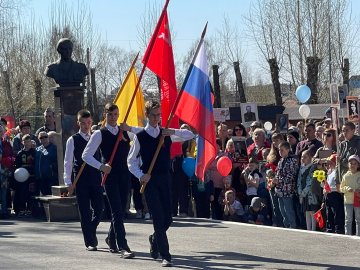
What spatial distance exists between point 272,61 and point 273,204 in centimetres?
2715

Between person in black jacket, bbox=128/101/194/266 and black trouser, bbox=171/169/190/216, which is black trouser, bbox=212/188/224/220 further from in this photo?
person in black jacket, bbox=128/101/194/266

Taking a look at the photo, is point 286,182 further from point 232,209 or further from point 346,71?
point 346,71

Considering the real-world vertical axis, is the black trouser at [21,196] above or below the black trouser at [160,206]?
below

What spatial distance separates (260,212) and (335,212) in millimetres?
2070

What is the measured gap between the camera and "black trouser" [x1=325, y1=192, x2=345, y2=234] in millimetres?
16780

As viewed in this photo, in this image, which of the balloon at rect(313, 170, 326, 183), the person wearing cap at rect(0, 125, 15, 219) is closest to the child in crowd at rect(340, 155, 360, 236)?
the balloon at rect(313, 170, 326, 183)

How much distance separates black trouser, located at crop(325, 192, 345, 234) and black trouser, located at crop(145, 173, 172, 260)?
4.59m

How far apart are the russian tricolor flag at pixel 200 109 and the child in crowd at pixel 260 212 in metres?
4.28

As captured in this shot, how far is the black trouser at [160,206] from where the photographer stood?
1280 centimetres

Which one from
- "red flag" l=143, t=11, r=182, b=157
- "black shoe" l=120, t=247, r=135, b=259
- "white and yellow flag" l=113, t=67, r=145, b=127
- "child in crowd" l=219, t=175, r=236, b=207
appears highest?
"red flag" l=143, t=11, r=182, b=157

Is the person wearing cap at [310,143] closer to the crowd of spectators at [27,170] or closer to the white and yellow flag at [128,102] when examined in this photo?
the white and yellow flag at [128,102]

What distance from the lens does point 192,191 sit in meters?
20.0

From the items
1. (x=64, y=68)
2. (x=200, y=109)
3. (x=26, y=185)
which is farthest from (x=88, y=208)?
(x=26, y=185)

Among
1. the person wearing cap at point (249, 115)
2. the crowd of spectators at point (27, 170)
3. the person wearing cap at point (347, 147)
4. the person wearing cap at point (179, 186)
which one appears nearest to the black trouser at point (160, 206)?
the person wearing cap at point (347, 147)
